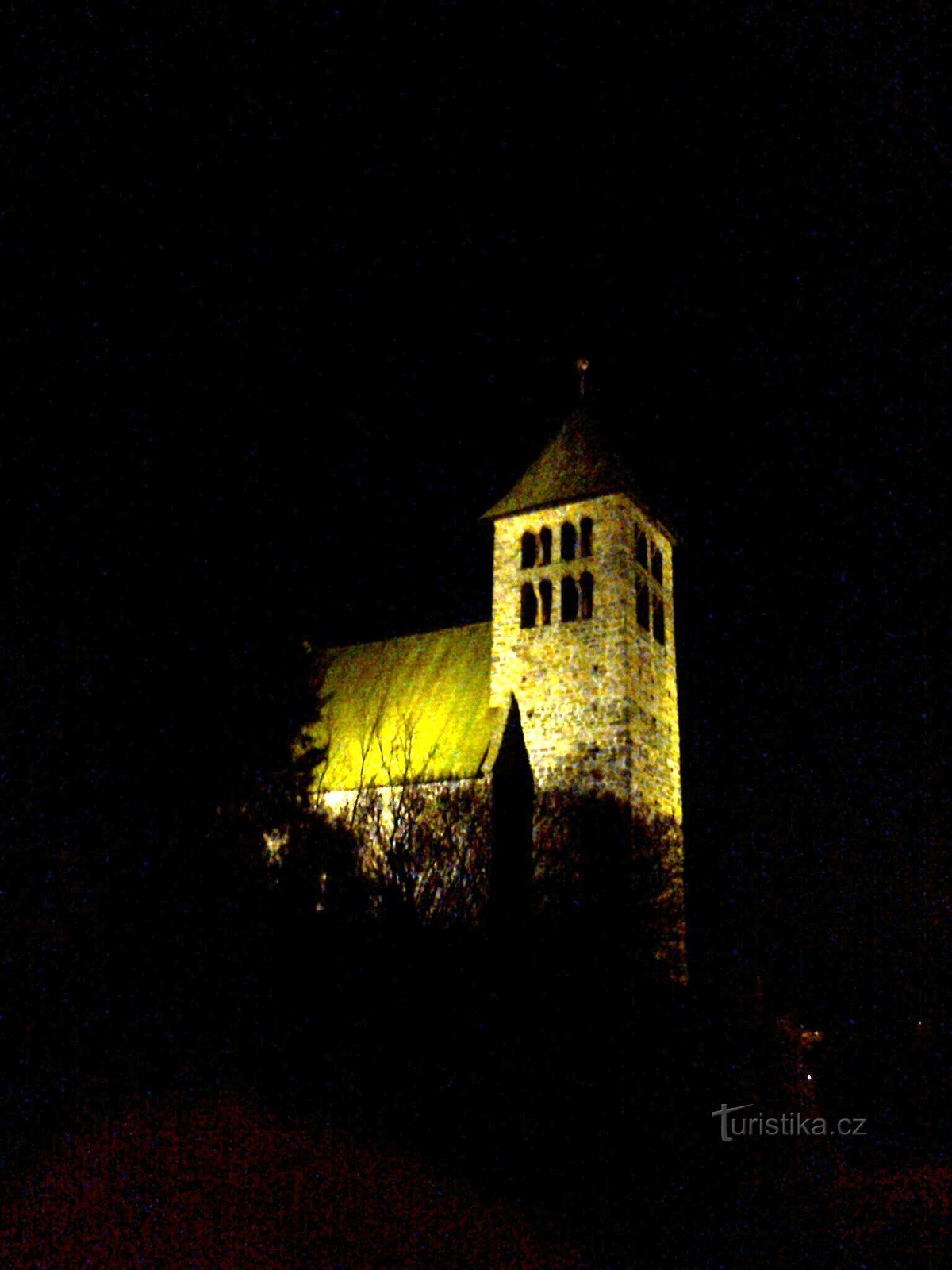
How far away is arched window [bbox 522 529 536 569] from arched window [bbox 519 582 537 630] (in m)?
0.69

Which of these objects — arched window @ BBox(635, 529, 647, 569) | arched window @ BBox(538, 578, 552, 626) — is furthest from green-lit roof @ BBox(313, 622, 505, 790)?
arched window @ BBox(635, 529, 647, 569)

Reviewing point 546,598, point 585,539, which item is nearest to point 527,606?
point 546,598

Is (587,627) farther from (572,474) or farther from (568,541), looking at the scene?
(572,474)

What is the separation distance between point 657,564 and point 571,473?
3718mm

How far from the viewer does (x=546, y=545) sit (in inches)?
1150

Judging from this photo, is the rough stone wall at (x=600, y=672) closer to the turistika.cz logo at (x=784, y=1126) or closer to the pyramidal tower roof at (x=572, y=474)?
the pyramidal tower roof at (x=572, y=474)

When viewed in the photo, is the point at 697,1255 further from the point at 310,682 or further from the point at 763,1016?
the point at 310,682

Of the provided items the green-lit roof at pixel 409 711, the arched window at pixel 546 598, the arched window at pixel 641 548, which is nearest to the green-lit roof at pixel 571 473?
the arched window at pixel 641 548

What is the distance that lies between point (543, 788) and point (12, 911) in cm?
1358

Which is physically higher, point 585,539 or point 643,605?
point 585,539

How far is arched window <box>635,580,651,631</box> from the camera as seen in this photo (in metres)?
27.9

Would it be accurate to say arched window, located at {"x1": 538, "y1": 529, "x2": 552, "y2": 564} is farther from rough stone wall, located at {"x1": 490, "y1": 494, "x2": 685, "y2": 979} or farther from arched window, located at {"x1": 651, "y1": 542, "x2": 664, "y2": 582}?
arched window, located at {"x1": 651, "y1": 542, "x2": 664, "y2": 582}

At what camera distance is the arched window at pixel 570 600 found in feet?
90.3

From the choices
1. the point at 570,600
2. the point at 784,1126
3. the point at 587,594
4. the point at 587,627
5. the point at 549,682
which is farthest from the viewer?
the point at 570,600
